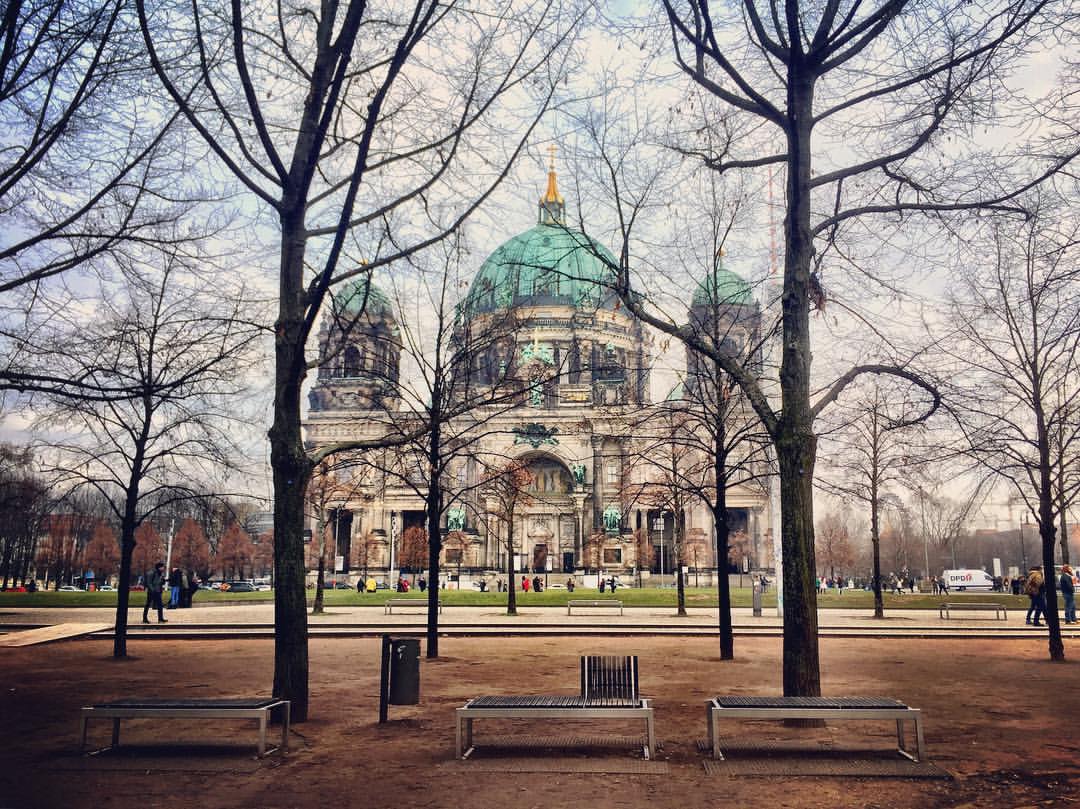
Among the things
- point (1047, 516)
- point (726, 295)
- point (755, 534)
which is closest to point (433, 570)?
point (726, 295)

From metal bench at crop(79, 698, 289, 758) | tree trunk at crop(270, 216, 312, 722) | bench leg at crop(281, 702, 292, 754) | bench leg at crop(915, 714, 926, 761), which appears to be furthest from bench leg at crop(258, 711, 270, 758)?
bench leg at crop(915, 714, 926, 761)

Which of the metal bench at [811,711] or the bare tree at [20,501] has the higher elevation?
the bare tree at [20,501]

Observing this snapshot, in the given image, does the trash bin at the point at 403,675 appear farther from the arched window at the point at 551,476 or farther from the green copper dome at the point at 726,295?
the arched window at the point at 551,476

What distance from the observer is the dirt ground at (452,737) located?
7.48 m

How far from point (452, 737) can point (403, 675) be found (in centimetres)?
155

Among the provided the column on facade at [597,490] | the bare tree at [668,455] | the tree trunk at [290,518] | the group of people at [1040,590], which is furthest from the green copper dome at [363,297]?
the column on facade at [597,490]

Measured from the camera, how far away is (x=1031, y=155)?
407 inches

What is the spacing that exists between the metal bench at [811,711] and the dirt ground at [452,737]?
1.36 ft

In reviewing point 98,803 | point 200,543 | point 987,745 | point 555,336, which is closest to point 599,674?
point 987,745

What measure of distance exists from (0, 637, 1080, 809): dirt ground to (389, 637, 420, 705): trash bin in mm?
270

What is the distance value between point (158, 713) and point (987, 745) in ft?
28.2

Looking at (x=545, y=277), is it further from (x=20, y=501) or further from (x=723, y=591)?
(x=20, y=501)

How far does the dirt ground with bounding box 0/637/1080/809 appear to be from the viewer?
24.6 feet

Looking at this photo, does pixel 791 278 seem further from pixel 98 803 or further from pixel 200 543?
pixel 200 543
